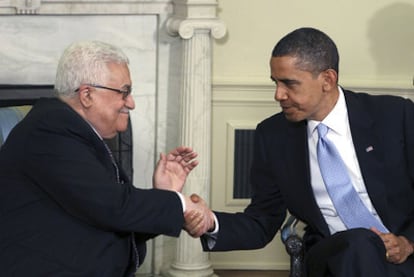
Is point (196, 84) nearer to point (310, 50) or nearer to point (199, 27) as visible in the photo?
point (199, 27)

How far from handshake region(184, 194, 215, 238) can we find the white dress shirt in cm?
42

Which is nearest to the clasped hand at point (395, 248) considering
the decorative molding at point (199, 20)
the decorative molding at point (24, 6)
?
the decorative molding at point (199, 20)

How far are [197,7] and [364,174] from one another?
1550 millimetres

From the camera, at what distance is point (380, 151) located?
3541 mm

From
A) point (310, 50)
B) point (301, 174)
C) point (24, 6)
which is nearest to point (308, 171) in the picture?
point (301, 174)

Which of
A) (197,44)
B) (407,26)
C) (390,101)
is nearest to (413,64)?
(407,26)

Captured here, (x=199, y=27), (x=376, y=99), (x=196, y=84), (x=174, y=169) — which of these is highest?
(x=199, y=27)

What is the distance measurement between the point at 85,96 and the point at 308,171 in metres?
0.89

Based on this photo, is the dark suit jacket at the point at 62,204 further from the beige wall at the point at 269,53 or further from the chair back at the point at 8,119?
the beige wall at the point at 269,53

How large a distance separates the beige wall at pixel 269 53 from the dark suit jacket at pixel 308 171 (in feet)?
4.62

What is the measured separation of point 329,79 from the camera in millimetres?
3482

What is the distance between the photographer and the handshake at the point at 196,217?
10.7ft

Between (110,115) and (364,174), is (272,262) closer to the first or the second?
(364,174)

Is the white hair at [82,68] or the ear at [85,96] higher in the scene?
the white hair at [82,68]
